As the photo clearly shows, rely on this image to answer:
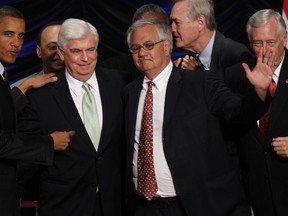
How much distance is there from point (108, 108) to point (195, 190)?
24.6 inches

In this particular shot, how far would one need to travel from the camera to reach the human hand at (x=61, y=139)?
2973 mm

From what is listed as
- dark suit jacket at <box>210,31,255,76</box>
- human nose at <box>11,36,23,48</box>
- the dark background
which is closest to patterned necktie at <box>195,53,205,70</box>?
dark suit jacket at <box>210,31,255,76</box>

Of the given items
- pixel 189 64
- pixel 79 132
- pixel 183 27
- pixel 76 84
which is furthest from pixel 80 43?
pixel 183 27

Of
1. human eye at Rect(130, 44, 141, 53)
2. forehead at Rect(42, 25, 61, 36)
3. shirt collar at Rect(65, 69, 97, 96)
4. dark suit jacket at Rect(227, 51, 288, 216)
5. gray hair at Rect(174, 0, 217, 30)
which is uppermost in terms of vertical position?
gray hair at Rect(174, 0, 217, 30)

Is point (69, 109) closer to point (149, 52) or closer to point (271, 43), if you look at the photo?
point (149, 52)

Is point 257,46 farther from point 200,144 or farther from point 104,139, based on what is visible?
point 104,139

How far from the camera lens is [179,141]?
2.92 m

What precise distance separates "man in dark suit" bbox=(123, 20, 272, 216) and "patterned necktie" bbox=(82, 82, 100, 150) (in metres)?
0.17

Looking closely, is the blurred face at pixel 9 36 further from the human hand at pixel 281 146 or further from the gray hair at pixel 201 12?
the human hand at pixel 281 146

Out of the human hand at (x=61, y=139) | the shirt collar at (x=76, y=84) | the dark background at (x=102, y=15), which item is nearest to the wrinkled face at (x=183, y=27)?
the shirt collar at (x=76, y=84)

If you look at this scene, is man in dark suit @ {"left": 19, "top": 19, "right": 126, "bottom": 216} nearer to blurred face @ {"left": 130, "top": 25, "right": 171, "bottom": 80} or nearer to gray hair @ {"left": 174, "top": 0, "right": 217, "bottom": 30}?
blurred face @ {"left": 130, "top": 25, "right": 171, "bottom": 80}

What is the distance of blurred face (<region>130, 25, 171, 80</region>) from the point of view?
9.93ft

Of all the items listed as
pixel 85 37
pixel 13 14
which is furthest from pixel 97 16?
pixel 85 37

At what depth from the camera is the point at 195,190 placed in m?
2.92
